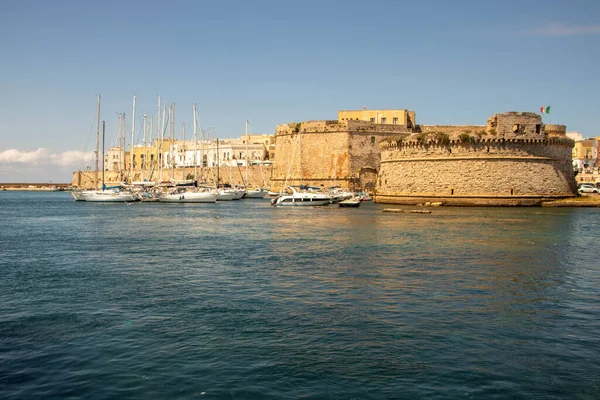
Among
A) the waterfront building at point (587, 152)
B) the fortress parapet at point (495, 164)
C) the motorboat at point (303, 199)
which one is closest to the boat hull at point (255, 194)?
the motorboat at point (303, 199)

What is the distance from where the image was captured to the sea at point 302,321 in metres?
6.73

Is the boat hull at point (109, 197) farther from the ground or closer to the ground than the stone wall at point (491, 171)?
closer to the ground

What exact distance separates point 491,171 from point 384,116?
21768 millimetres

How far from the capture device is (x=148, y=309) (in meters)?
10.0

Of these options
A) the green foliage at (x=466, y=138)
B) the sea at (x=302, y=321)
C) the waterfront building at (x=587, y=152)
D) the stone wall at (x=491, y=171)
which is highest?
the waterfront building at (x=587, y=152)

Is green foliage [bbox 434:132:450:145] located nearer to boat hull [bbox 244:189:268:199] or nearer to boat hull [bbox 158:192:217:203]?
boat hull [bbox 158:192:217:203]

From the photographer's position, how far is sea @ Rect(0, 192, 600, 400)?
22.1ft

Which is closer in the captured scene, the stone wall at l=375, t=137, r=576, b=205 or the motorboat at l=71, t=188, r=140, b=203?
the stone wall at l=375, t=137, r=576, b=205

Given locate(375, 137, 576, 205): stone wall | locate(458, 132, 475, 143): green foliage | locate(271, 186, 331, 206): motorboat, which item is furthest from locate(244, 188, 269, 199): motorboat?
locate(458, 132, 475, 143): green foliage

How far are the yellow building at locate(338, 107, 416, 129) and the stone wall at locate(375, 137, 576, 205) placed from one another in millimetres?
16981

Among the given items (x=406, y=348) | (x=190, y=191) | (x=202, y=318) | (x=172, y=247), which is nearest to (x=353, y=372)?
(x=406, y=348)

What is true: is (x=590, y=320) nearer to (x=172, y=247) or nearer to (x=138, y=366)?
(x=138, y=366)

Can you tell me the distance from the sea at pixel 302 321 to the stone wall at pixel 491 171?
57.0 ft

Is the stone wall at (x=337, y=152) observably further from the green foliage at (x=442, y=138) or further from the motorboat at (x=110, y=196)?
the motorboat at (x=110, y=196)
